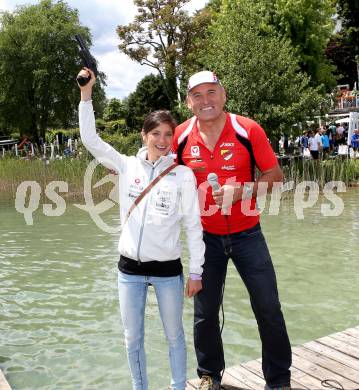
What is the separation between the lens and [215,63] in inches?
768

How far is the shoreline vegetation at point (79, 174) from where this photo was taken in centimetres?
1655

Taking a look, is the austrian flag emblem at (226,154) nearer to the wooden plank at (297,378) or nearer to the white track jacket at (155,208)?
the white track jacket at (155,208)

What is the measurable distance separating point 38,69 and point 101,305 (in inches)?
1165

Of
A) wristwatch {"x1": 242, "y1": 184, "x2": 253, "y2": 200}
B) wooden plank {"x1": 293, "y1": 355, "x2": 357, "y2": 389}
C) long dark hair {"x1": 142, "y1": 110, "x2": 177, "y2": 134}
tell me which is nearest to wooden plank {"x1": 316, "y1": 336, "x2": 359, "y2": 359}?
wooden plank {"x1": 293, "y1": 355, "x2": 357, "y2": 389}

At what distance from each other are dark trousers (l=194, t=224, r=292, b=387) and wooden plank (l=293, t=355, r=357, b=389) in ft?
1.46

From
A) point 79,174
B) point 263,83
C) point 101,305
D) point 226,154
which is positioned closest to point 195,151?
point 226,154

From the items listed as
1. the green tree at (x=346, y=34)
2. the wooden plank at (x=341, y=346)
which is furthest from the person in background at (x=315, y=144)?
the wooden plank at (x=341, y=346)

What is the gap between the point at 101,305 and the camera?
6.30m

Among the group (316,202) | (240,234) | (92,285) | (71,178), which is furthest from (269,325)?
(71,178)

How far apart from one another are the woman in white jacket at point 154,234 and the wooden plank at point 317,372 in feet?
3.39

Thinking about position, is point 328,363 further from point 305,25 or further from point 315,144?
point 305,25

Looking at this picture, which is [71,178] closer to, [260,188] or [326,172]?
[326,172]

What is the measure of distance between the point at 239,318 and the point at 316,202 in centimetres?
972

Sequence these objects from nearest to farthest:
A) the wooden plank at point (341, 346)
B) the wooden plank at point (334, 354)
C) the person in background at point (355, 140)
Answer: the wooden plank at point (334, 354) < the wooden plank at point (341, 346) < the person in background at point (355, 140)
